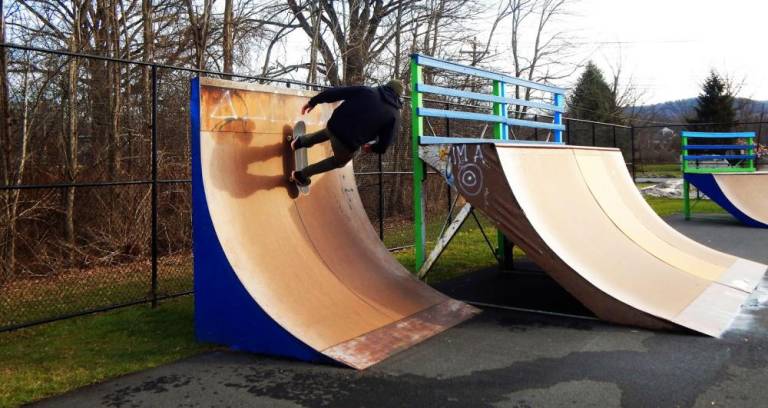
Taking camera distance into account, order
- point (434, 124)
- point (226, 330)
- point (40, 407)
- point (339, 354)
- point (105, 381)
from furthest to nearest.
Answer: point (434, 124)
point (226, 330)
point (339, 354)
point (105, 381)
point (40, 407)

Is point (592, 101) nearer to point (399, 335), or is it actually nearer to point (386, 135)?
point (386, 135)

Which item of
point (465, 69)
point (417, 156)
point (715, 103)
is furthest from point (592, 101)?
point (417, 156)

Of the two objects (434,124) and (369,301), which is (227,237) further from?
(434,124)

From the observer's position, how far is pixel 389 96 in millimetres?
5645

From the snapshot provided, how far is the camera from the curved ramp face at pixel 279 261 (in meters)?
4.62

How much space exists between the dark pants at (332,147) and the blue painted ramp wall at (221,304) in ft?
3.70

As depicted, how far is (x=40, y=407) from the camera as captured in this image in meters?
3.63

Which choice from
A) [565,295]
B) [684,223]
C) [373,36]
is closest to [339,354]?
[565,295]

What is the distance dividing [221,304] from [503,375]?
2.36m

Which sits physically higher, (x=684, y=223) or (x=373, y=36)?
(x=373, y=36)

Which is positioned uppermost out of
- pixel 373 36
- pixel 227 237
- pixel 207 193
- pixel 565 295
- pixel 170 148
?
pixel 373 36

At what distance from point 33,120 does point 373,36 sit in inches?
501

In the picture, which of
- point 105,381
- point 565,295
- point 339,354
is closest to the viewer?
point 105,381

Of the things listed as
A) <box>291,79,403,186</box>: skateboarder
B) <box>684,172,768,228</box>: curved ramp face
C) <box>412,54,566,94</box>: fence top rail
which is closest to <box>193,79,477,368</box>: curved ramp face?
<box>291,79,403,186</box>: skateboarder
